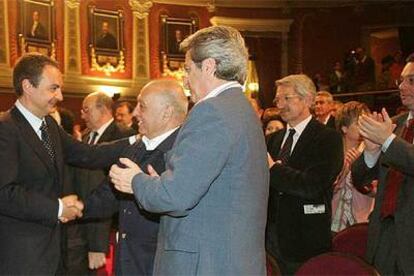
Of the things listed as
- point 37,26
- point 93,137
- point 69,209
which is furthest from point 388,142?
point 37,26

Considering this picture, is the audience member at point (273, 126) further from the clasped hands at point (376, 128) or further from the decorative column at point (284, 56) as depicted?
the decorative column at point (284, 56)

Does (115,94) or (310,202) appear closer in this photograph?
(310,202)

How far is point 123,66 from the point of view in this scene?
14.1 m

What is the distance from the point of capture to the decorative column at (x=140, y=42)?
558 inches

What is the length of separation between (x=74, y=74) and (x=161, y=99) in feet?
35.1

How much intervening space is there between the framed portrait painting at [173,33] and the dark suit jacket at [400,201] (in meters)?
11.4

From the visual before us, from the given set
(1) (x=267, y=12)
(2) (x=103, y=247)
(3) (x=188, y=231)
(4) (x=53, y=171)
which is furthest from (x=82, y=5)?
(3) (x=188, y=231)

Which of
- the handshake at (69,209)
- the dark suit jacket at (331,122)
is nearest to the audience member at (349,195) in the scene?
the dark suit jacket at (331,122)

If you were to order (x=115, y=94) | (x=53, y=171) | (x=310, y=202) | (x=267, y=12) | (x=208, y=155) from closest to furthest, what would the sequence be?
(x=208, y=155), (x=53, y=171), (x=310, y=202), (x=115, y=94), (x=267, y=12)

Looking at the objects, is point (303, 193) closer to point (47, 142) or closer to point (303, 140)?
point (303, 140)

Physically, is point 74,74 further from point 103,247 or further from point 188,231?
point 188,231

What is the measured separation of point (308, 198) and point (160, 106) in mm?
1125

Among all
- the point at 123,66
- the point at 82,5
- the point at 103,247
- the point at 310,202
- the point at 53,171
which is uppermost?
the point at 82,5

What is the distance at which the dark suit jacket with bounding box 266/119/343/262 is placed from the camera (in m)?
3.55
